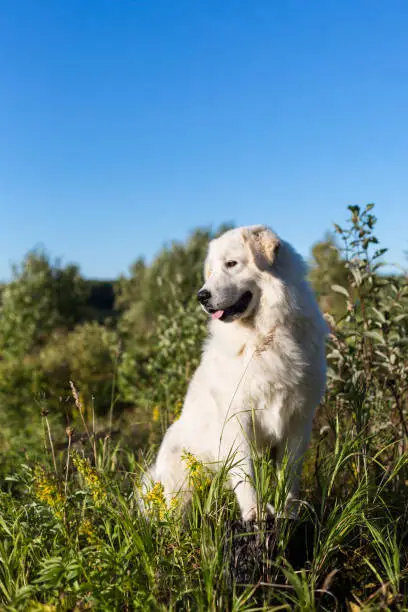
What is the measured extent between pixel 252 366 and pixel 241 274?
0.61 meters

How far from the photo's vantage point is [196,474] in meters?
2.76

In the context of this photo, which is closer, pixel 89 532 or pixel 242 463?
pixel 89 532

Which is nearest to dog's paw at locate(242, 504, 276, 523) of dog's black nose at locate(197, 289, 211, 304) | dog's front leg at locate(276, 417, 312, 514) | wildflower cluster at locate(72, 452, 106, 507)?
dog's front leg at locate(276, 417, 312, 514)

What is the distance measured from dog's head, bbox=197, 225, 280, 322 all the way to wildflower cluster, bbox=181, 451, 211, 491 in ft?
3.10

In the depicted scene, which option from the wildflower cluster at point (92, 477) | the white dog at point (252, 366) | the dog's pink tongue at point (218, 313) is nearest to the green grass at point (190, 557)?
the wildflower cluster at point (92, 477)

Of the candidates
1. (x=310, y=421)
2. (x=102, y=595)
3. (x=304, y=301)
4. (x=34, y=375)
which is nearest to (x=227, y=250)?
(x=304, y=301)

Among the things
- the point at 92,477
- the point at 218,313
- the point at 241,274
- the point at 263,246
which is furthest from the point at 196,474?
the point at 263,246

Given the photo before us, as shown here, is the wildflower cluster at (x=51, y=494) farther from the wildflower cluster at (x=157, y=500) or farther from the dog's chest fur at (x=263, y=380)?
the dog's chest fur at (x=263, y=380)

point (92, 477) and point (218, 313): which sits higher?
point (218, 313)

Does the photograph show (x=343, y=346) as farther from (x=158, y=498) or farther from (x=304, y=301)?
(x=158, y=498)

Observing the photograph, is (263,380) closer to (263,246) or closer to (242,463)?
(242,463)

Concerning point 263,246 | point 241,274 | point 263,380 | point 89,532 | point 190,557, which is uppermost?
point 263,246

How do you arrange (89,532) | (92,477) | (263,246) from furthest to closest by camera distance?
1. (263,246)
2. (92,477)
3. (89,532)

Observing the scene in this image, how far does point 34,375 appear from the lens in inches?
326
